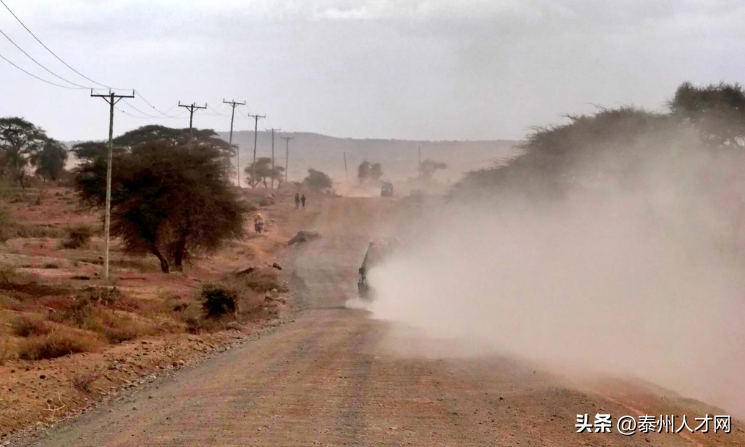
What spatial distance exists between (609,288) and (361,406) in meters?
13.6

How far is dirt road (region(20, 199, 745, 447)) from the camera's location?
9.27 metres

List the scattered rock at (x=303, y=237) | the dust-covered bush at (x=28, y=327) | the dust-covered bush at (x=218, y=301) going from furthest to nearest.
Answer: the scattered rock at (x=303, y=237) < the dust-covered bush at (x=218, y=301) < the dust-covered bush at (x=28, y=327)

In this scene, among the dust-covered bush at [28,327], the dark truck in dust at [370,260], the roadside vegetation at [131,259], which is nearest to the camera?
the dust-covered bush at [28,327]

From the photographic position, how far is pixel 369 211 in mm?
76375

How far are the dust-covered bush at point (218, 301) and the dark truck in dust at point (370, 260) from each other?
6056mm

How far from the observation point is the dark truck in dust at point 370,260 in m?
28.9

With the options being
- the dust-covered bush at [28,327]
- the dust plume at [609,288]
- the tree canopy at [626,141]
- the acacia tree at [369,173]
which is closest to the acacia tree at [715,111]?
the tree canopy at [626,141]

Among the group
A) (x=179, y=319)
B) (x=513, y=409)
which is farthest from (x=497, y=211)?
(x=513, y=409)

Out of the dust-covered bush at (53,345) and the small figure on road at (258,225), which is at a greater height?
the small figure on road at (258,225)

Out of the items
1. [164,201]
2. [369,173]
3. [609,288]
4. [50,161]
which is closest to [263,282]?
[164,201]

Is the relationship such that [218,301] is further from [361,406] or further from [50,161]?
[50,161]

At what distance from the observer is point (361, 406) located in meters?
10.9

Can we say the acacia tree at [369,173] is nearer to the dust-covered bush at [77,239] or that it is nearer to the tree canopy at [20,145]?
the tree canopy at [20,145]

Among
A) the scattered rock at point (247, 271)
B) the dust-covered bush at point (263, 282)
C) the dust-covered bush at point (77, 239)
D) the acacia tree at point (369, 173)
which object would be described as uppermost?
the acacia tree at point (369, 173)
